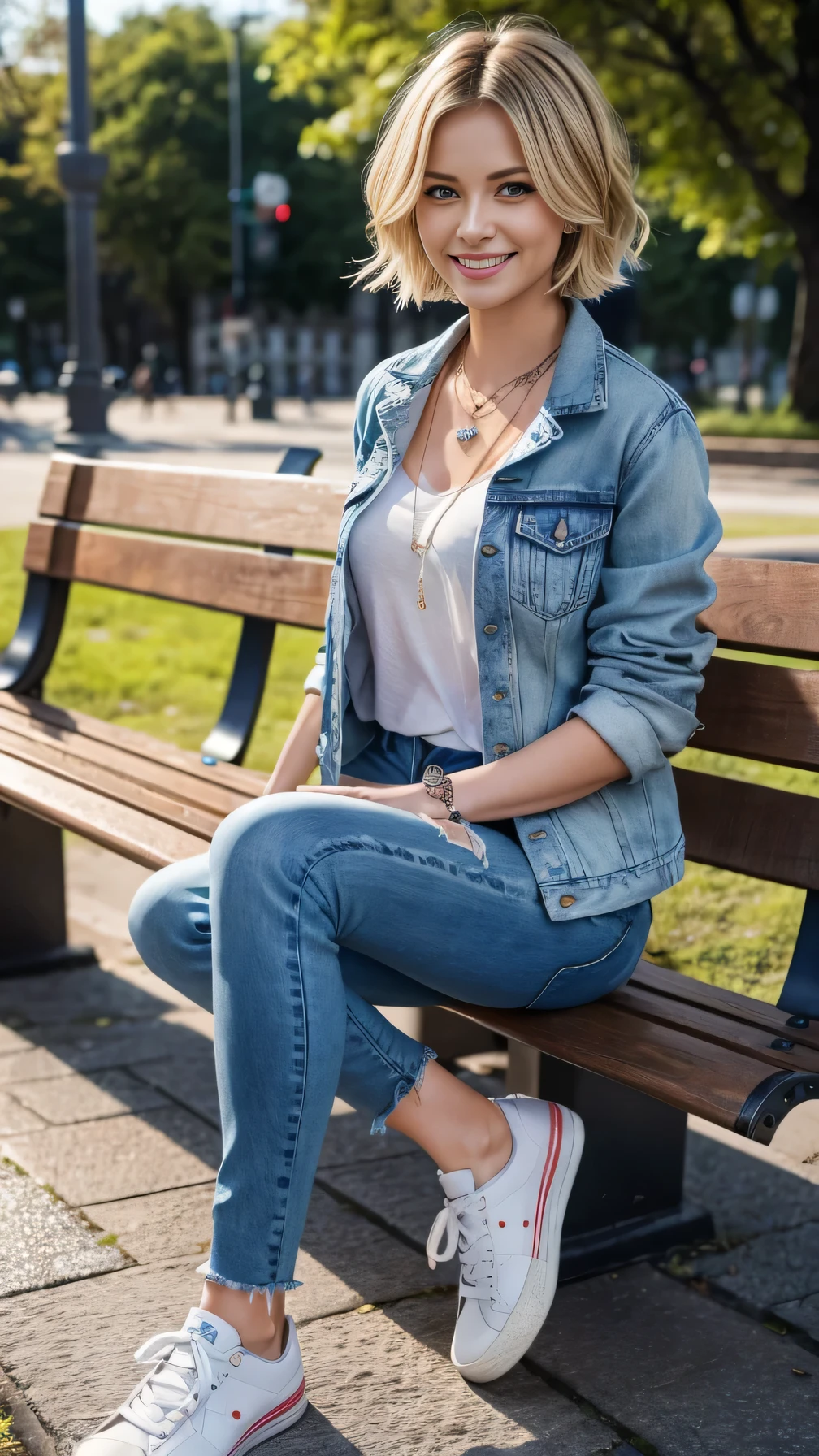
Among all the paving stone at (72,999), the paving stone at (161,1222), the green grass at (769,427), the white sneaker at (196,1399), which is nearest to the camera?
the white sneaker at (196,1399)

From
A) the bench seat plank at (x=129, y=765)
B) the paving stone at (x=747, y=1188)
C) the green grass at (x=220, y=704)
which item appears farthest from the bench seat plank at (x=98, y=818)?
the green grass at (x=220, y=704)

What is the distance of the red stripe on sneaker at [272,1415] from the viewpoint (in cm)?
206

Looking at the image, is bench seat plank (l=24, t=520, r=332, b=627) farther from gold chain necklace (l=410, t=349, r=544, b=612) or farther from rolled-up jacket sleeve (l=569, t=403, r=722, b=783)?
rolled-up jacket sleeve (l=569, t=403, r=722, b=783)

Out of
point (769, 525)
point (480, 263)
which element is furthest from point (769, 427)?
point (480, 263)

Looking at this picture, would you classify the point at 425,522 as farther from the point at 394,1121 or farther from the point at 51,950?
the point at 51,950

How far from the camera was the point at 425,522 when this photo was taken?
7.84 feet

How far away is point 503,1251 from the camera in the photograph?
225 cm

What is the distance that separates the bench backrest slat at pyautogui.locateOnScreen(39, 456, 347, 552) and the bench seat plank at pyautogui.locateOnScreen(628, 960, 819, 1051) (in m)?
1.26

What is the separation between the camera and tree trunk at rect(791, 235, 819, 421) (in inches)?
817

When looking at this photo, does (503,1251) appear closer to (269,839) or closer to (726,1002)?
(726,1002)

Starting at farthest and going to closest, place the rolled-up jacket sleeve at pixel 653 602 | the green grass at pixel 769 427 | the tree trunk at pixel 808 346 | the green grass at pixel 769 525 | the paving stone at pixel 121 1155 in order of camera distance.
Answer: the green grass at pixel 769 427, the tree trunk at pixel 808 346, the green grass at pixel 769 525, the paving stone at pixel 121 1155, the rolled-up jacket sleeve at pixel 653 602

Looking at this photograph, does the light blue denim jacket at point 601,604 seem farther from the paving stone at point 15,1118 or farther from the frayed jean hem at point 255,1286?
the paving stone at point 15,1118

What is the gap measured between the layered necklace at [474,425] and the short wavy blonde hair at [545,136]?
137 mm

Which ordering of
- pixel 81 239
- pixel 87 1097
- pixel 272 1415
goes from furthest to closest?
pixel 81 239 → pixel 87 1097 → pixel 272 1415
